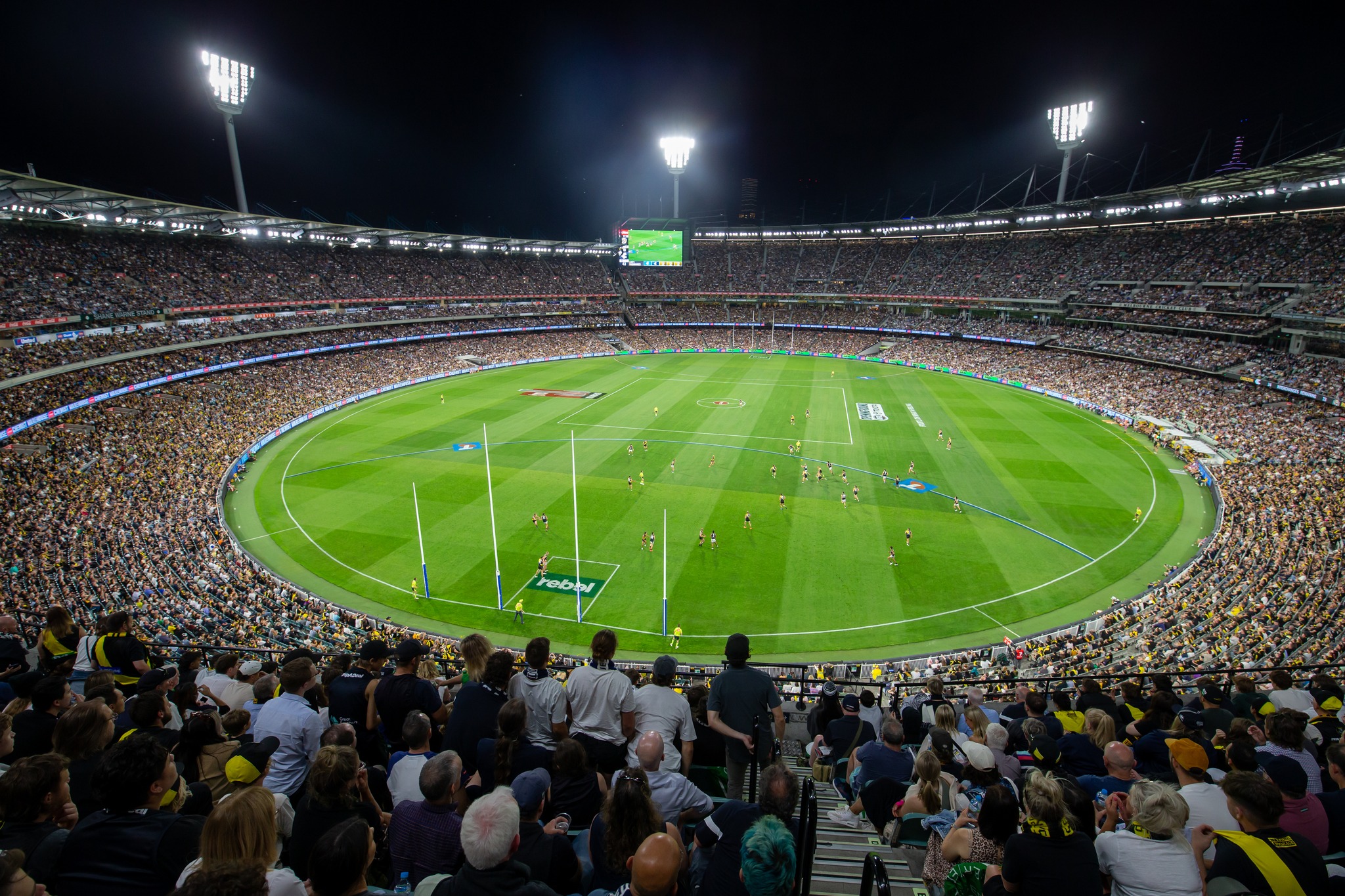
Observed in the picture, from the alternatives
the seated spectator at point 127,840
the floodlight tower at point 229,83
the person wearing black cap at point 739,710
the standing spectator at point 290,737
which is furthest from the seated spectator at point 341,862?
the floodlight tower at point 229,83

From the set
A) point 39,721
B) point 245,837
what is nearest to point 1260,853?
point 245,837

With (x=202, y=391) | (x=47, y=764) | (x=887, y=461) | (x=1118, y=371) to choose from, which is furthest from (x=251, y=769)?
(x=1118, y=371)

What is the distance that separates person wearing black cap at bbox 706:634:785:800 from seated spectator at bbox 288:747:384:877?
12.6 ft

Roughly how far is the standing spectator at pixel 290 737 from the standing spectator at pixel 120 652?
4401mm

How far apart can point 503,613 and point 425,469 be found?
19.3m

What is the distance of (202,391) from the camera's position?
2047 inches

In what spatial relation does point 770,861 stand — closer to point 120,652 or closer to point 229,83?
point 120,652

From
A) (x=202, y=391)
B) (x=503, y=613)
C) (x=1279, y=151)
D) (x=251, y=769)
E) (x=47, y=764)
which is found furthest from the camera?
(x=1279, y=151)

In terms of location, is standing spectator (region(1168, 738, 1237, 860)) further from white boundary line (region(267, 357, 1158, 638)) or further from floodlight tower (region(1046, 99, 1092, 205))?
floodlight tower (region(1046, 99, 1092, 205))

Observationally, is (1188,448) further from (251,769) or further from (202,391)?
(202,391)

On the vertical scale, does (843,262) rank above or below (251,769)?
above

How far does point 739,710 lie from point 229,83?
268 ft

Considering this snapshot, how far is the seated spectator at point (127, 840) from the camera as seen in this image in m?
4.00

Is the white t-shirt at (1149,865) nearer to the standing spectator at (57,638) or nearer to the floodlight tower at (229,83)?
→ the standing spectator at (57,638)
